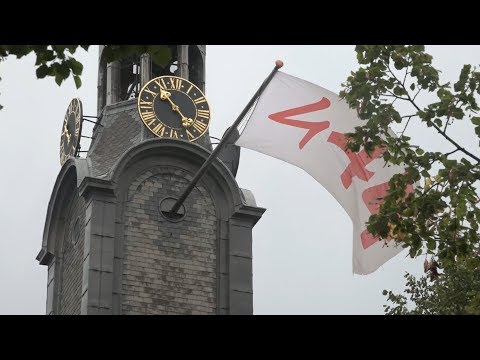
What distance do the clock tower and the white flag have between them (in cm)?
1150

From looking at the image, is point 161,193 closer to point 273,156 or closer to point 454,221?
point 273,156

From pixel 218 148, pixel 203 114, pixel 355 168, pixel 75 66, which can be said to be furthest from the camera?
pixel 203 114

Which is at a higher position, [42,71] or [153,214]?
[153,214]

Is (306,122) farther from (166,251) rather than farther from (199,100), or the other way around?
(199,100)

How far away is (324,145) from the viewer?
25641 millimetres

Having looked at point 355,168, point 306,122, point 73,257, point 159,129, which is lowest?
point 355,168

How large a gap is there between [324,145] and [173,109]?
47.8 feet

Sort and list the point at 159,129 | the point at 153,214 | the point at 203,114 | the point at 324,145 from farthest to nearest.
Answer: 1. the point at 203,114
2. the point at 159,129
3. the point at 153,214
4. the point at 324,145

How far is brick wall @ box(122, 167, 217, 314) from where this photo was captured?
3762 cm

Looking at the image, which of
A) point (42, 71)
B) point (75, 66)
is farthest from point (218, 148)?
point (75, 66)

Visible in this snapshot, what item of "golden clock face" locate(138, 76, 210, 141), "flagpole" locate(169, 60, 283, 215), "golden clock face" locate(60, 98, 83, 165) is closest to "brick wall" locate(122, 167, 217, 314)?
"flagpole" locate(169, 60, 283, 215)

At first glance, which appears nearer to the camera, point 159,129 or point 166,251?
point 166,251

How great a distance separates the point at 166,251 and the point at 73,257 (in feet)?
12.2
